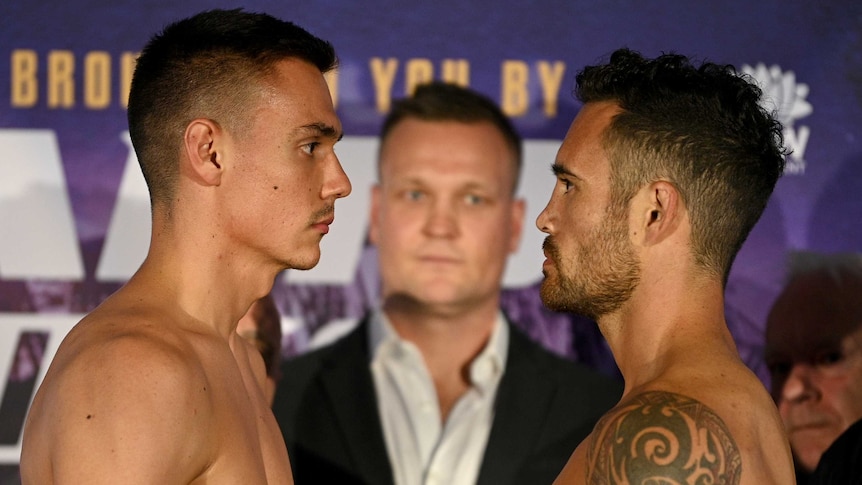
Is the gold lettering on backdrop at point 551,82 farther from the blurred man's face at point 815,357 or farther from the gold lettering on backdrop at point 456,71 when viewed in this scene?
the blurred man's face at point 815,357

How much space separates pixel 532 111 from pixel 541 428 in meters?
1.07

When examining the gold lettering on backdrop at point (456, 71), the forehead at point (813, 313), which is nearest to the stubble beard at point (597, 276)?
the gold lettering on backdrop at point (456, 71)

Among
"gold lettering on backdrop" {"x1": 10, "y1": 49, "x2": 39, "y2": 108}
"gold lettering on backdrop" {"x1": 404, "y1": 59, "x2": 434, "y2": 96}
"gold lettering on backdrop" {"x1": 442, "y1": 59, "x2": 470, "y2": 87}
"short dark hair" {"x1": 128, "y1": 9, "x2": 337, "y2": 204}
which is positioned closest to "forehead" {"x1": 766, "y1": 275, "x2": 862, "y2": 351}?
"gold lettering on backdrop" {"x1": 442, "y1": 59, "x2": 470, "y2": 87}

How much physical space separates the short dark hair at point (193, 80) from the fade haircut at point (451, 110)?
1.48 metres

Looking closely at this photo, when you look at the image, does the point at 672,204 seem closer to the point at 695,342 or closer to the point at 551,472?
the point at 695,342

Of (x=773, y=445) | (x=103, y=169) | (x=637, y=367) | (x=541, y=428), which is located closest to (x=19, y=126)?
(x=103, y=169)

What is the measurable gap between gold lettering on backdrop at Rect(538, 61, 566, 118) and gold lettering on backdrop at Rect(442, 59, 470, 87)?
25cm

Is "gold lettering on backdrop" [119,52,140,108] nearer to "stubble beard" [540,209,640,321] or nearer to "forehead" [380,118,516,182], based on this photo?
"forehead" [380,118,516,182]

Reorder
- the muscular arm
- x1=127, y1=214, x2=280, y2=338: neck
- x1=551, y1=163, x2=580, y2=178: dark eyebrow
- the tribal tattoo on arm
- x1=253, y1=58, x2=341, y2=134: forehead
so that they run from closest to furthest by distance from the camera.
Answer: the muscular arm, the tribal tattoo on arm, x1=127, y1=214, x2=280, y2=338: neck, x1=253, y1=58, x2=341, y2=134: forehead, x1=551, y1=163, x2=580, y2=178: dark eyebrow

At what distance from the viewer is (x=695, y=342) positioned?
2.08m

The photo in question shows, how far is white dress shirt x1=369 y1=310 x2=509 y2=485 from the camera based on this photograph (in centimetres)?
362

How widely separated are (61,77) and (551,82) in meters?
1.64

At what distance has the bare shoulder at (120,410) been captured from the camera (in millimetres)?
1712

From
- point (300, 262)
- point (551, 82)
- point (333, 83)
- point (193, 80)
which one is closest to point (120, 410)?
point (300, 262)
